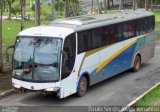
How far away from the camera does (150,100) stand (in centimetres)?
1434

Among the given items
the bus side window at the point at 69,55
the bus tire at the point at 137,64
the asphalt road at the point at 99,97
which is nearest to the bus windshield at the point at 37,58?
the bus side window at the point at 69,55

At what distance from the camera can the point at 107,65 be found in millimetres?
18250

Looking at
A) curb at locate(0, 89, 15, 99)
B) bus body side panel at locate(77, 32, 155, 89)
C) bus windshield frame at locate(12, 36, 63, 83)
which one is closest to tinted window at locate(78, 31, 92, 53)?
bus body side panel at locate(77, 32, 155, 89)

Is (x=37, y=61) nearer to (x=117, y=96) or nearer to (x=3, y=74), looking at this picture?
(x=117, y=96)

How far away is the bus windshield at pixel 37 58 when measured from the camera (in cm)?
1477

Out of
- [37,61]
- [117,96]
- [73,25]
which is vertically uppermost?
[73,25]

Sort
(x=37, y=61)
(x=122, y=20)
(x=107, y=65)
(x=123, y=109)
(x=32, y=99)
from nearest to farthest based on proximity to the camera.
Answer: (x=123, y=109), (x=37, y=61), (x=32, y=99), (x=107, y=65), (x=122, y=20)

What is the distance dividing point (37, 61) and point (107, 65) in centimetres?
425

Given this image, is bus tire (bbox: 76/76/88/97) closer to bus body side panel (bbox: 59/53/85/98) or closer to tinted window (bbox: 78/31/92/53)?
bus body side panel (bbox: 59/53/85/98)

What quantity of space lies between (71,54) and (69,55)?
0.48 feet

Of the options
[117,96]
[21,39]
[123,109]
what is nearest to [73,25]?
[21,39]

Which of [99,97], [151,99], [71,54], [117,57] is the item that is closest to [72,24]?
[71,54]

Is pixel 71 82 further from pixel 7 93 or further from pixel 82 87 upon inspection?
pixel 7 93

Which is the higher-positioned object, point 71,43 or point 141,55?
point 71,43
